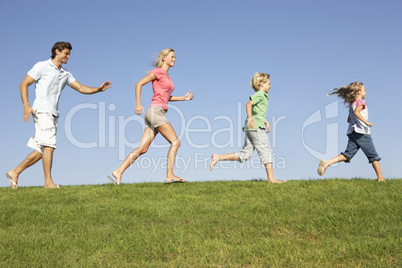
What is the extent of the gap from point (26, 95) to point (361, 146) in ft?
25.6

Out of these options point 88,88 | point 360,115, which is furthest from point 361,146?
point 88,88

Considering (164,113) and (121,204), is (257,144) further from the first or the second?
(121,204)

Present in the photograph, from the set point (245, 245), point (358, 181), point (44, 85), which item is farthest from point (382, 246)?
point (44, 85)

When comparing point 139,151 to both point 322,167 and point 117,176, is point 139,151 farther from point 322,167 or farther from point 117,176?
point 322,167

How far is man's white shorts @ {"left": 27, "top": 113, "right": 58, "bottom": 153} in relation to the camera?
29.5ft

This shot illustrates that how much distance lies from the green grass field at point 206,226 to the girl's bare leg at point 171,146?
0.41 metres

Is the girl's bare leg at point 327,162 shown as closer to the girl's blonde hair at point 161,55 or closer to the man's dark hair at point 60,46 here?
the girl's blonde hair at point 161,55

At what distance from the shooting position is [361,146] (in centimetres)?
960

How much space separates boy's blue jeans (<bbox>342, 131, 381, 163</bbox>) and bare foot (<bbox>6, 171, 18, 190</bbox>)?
25.6ft

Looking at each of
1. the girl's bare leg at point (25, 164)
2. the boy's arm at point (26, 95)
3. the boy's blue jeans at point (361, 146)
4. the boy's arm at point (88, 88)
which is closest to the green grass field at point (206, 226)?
the girl's bare leg at point (25, 164)

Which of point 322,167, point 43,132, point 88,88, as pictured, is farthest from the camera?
point 88,88

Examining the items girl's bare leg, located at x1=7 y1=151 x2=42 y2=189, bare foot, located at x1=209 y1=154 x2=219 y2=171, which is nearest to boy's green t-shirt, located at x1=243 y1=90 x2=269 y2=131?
bare foot, located at x1=209 y1=154 x2=219 y2=171

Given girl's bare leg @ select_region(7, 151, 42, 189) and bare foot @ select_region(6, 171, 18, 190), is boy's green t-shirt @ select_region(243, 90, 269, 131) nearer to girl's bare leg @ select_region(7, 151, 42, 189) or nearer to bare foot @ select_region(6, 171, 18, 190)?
girl's bare leg @ select_region(7, 151, 42, 189)

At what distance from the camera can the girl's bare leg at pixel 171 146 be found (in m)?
8.94
